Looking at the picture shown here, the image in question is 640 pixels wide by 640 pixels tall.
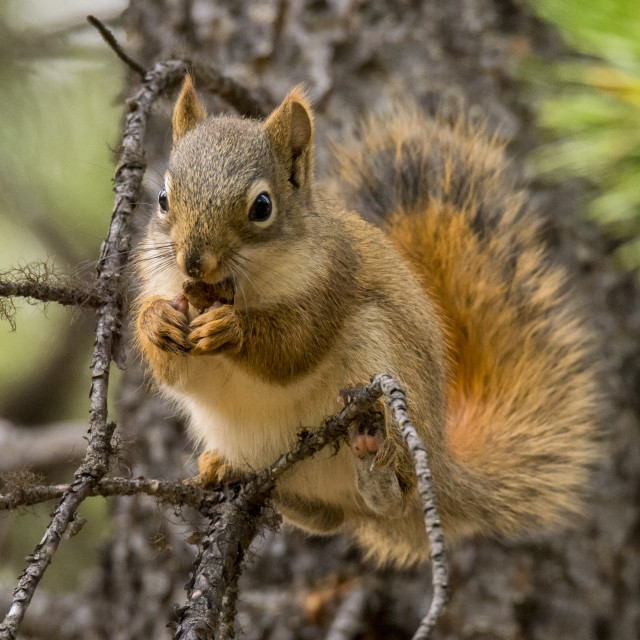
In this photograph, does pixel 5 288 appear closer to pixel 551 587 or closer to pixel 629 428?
pixel 551 587

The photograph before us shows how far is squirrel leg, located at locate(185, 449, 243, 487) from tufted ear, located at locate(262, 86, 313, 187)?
540 mm

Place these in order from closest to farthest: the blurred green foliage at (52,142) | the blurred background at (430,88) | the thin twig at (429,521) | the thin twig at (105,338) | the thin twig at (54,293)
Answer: the thin twig at (429,521), the thin twig at (105,338), the thin twig at (54,293), the blurred background at (430,88), the blurred green foliage at (52,142)

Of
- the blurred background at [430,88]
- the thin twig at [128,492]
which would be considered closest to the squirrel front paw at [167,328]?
the thin twig at [128,492]

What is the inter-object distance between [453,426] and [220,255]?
2.57 ft

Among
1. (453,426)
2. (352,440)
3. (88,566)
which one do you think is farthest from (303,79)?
(88,566)

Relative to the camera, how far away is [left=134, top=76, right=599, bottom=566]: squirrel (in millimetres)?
1316

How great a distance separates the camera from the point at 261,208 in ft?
4.31

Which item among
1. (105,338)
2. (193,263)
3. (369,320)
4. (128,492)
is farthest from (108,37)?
(128,492)

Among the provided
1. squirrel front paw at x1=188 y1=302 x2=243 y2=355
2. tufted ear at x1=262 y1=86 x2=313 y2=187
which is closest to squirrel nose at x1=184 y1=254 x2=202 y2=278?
squirrel front paw at x1=188 y1=302 x2=243 y2=355

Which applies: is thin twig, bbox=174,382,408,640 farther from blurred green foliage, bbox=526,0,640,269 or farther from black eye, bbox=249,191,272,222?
blurred green foliage, bbox=526,0,640,269

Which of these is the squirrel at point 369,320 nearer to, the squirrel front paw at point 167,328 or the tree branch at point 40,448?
the squirrel front paw at point 167,328

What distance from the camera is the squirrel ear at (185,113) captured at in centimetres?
148

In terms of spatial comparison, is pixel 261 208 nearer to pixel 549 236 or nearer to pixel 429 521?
pixel 429 521

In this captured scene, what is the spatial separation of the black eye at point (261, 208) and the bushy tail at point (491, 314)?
523mm
